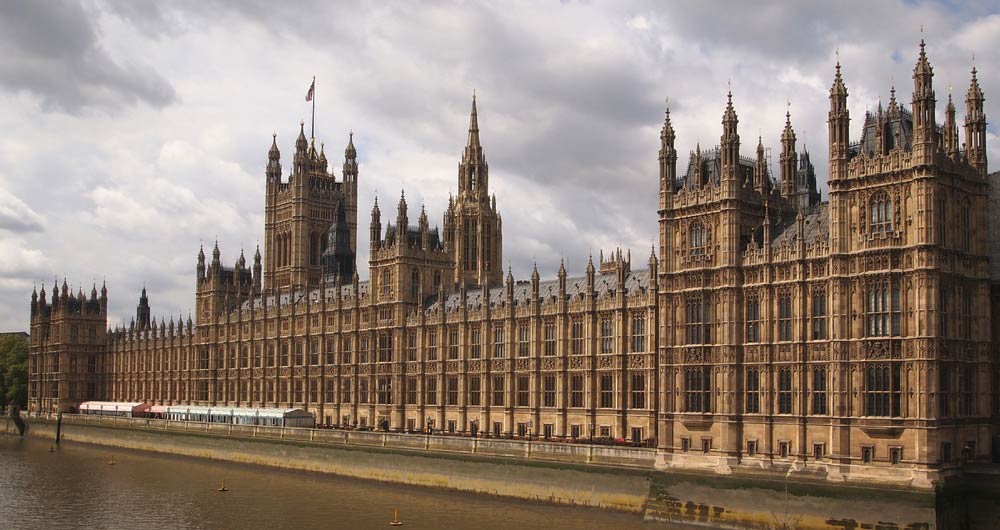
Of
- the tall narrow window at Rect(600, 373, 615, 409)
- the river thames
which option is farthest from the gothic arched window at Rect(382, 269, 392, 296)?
the tall narrow window at Rect(600, 373, 615, 409)

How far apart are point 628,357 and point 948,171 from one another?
113ft

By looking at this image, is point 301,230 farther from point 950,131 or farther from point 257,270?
point 950,131

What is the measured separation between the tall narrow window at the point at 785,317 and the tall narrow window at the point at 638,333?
2184 cm

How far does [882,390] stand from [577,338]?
37.5m

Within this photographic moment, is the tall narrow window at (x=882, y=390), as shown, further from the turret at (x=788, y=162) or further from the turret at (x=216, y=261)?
the turret at (x=216, y=261)

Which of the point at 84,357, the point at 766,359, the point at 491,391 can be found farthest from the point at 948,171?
the point at 84,357

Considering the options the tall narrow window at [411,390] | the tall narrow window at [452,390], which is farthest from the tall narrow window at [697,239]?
the tall narrow window at [411,390]

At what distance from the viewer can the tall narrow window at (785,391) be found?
2753 inches

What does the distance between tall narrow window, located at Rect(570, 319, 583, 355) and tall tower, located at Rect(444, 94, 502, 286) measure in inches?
2330

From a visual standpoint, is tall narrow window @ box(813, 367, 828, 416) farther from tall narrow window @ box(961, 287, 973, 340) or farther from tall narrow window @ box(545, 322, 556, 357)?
tall narrow window @ box(545, 322, 556, 357)

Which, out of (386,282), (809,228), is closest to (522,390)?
(386,282)

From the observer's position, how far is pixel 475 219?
16175cm

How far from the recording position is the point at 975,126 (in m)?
70.2

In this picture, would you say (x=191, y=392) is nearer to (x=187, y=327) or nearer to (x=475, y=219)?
(x=187, y=327)
